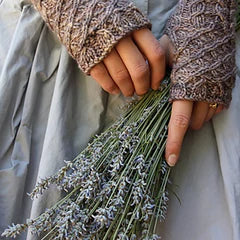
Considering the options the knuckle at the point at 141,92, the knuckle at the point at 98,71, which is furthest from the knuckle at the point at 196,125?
the knuckle at the point at 98,71

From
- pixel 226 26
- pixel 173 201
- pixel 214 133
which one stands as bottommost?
pixel 173 201

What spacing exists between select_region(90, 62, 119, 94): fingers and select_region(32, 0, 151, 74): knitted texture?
15mm

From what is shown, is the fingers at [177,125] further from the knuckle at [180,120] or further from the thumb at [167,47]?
the thumb at [167,47]

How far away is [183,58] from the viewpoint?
2.25ft

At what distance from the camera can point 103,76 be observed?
27.0 inches

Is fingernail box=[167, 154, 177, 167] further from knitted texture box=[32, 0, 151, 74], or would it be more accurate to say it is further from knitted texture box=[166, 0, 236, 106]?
knitted texture box=[32, 0, 151, 74]

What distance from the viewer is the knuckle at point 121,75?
26.5 inches

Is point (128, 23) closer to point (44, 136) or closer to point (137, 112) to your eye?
point (137, 112)

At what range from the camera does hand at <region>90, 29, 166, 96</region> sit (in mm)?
663

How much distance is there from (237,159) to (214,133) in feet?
0.28

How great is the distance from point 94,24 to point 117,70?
0.11 metres

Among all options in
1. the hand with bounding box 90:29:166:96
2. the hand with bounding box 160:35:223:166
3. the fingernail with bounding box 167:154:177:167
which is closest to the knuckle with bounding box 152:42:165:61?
the hand with bounding box 90:29:166:96

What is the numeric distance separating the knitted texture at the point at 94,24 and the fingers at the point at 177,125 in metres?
0.19

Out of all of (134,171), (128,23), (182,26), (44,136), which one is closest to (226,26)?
(182,26)
